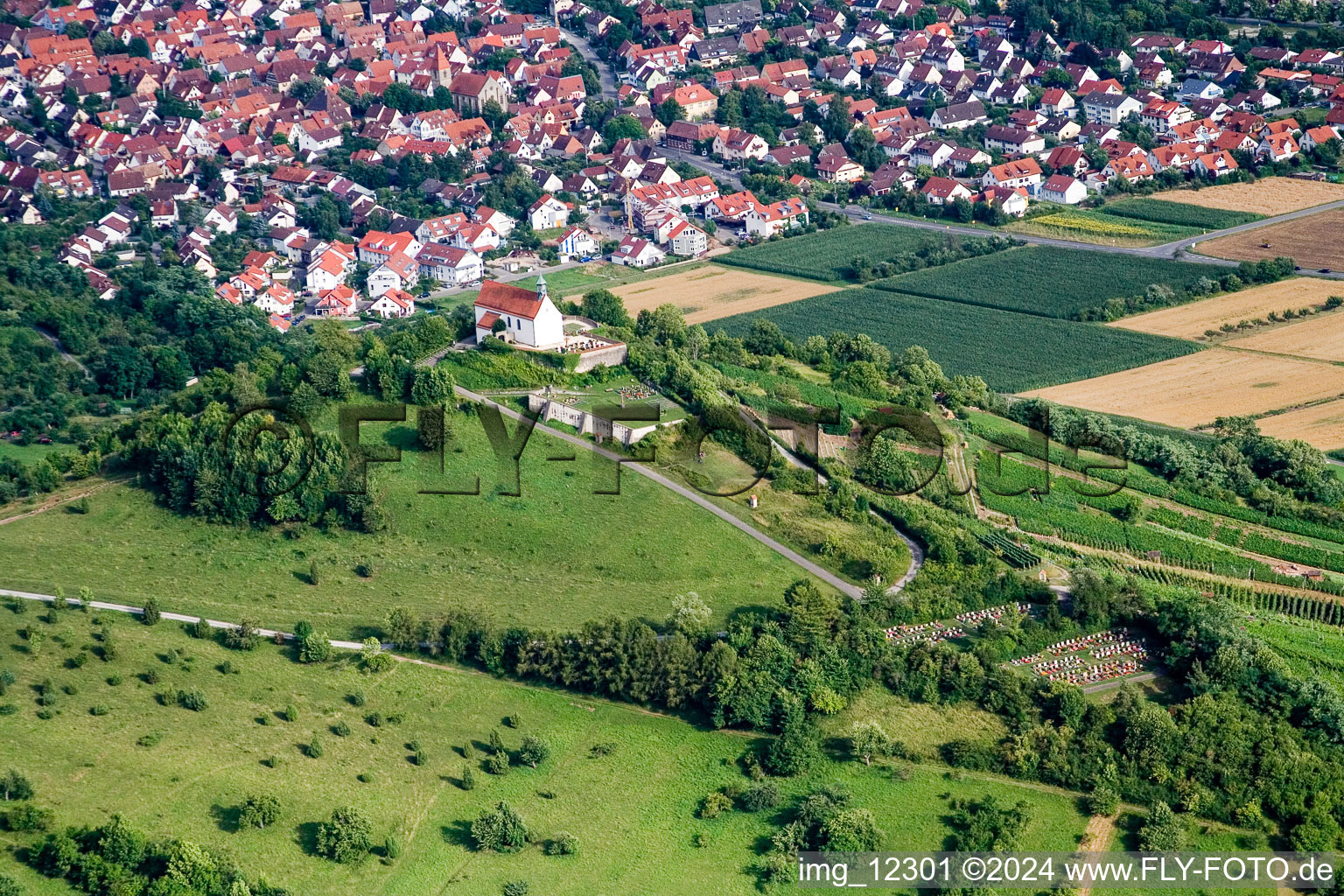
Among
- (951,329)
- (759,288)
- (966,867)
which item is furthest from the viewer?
(759,288)

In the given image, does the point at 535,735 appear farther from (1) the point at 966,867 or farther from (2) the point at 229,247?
(2) the point at 229,247

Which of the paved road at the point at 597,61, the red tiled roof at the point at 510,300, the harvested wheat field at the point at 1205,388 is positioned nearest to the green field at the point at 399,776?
the red tiled roof at the point at 510,300

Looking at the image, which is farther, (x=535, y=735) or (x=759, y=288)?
(x=759, y=288)

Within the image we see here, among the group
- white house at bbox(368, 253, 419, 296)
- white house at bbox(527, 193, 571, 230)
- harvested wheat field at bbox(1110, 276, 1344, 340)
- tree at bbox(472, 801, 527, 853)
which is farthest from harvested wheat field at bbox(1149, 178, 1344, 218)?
tree at bbox(472, 801, 527, 853)

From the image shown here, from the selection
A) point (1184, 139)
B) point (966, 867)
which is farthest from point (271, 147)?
point (966, 867)

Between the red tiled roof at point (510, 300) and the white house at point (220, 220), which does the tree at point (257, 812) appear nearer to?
the red tiled roof at point (510, 300)

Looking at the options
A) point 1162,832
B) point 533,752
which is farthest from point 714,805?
point 1162,832

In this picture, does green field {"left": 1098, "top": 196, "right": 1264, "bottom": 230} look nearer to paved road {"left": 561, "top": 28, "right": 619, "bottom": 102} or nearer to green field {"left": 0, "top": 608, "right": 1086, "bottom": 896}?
paved road {"left": 561, "top": 28, "right": 619, "bottom": 102}
